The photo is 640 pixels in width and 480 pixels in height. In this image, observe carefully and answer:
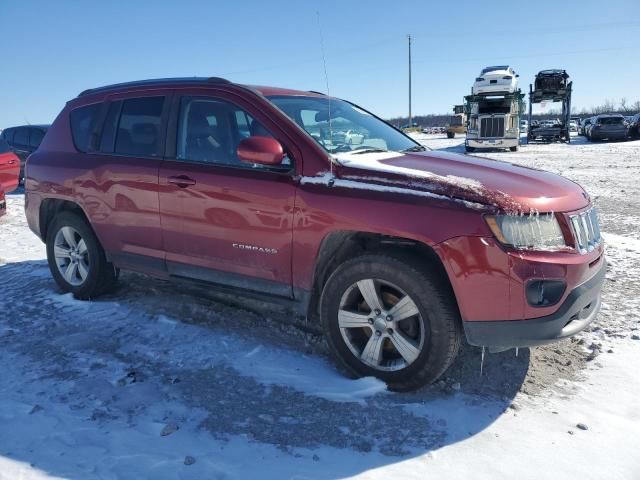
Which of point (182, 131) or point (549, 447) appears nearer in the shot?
point (549, 447)

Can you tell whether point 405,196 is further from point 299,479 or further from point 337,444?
point 299,479

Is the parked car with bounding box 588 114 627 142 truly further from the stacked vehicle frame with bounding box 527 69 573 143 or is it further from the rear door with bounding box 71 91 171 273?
the rear door with bounding box 71 91 171 273

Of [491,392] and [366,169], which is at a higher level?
[366,169]

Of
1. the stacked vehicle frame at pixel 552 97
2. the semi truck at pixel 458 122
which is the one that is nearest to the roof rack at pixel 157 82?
the stacked vehicle frame at pixel 552 97

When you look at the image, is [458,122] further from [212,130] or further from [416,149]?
[212,130]

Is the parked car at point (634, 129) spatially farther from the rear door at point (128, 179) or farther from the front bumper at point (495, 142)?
the rear door at point (128, 179)

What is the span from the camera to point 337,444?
2.63 m

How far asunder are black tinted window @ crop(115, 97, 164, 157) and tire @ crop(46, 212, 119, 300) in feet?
2.88

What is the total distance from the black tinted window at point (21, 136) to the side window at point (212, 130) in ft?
36.5

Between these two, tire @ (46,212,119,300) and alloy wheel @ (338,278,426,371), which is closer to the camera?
alloy wheel @ (338,278,426,371)

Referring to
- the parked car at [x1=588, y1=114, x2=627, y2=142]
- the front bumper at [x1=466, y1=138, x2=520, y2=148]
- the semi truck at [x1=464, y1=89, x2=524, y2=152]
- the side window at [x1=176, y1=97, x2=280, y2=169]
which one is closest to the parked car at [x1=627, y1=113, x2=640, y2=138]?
the parked car at [x1=588, y1=114, x2=627, y2=142]

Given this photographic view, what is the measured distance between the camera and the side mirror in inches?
128

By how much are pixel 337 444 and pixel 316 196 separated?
1450 mm

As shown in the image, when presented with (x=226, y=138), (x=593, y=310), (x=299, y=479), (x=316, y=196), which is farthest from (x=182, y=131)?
(x=593, y=310)
